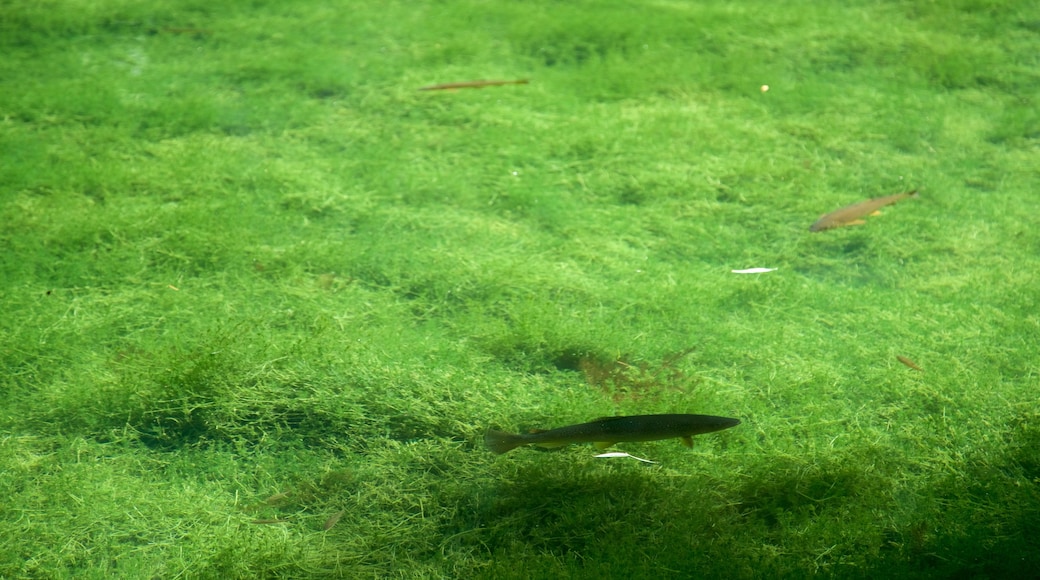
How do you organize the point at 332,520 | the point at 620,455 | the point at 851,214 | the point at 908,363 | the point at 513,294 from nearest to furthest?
the point at 332,520 < the point at 620,455 < the point at 908,363 < the point at 513,294 < the point at 851,214

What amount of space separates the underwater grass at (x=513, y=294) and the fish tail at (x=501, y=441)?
40mm

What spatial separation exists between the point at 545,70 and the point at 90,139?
5.48 ft

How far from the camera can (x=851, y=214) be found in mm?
2545

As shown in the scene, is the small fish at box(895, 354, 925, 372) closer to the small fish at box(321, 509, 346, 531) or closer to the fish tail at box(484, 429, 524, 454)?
the fish tail at box(484, 429, 524, 454)

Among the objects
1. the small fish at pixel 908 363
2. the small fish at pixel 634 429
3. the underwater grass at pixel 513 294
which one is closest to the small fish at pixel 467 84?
Answer: the underwater grass at pixel 513 294

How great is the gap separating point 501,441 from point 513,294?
0.59 m

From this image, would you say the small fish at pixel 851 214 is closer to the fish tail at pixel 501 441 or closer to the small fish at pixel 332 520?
the fish tail at pixel 501 441

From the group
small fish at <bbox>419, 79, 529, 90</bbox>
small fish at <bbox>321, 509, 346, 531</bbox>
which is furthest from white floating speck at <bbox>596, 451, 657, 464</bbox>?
small fish at <bbox>419, 79, 529, 90</bbox>

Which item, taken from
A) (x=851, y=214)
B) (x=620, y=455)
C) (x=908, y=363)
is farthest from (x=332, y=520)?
(x=851, y=214)

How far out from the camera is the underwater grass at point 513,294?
1658mm

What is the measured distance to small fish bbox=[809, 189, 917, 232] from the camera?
2.51 m

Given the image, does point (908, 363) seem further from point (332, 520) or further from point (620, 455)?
point (332, 520)

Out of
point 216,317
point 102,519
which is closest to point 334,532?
point 102,519

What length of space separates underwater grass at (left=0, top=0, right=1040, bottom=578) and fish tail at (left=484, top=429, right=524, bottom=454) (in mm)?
40
